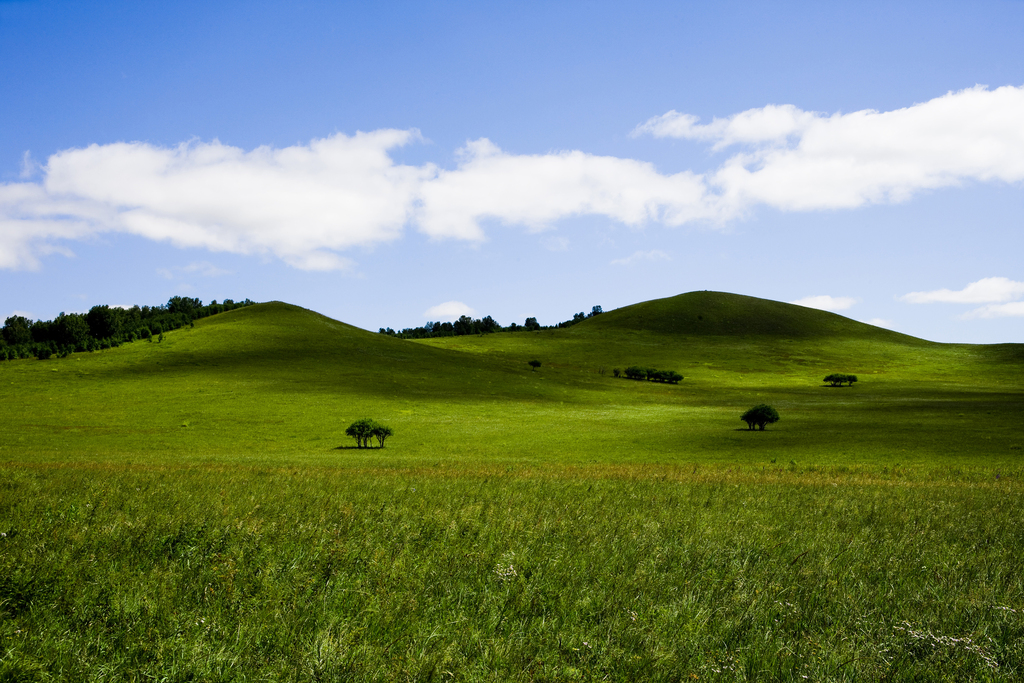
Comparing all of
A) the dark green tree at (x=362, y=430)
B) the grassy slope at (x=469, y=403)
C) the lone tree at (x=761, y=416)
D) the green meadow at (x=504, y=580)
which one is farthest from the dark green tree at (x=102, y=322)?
the green meadow at (x=504, y=580)

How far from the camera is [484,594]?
20.9 ft

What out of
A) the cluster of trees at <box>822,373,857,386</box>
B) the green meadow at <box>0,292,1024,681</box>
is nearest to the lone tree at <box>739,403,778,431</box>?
the green meadow at <box>0,292,1024,681</box>

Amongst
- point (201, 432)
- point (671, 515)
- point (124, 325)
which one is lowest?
point (201, 432)

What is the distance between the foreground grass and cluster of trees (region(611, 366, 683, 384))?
344ft

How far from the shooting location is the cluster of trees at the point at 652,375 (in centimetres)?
11350

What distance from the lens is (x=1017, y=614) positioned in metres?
6.43

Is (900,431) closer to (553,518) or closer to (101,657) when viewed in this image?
(553,518)

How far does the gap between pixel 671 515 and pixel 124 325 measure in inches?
5226

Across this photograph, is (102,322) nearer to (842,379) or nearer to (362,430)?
(362,430)

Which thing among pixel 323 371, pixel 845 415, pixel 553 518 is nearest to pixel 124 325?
pixel 323 371

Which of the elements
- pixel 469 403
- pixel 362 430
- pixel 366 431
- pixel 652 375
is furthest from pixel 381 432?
pixel 652 375

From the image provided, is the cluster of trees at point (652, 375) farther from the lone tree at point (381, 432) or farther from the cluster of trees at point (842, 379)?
the lone tree at point (381, 432)

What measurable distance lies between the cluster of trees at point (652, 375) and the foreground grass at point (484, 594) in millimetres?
104900

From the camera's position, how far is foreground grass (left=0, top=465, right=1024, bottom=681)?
496 centimetres
